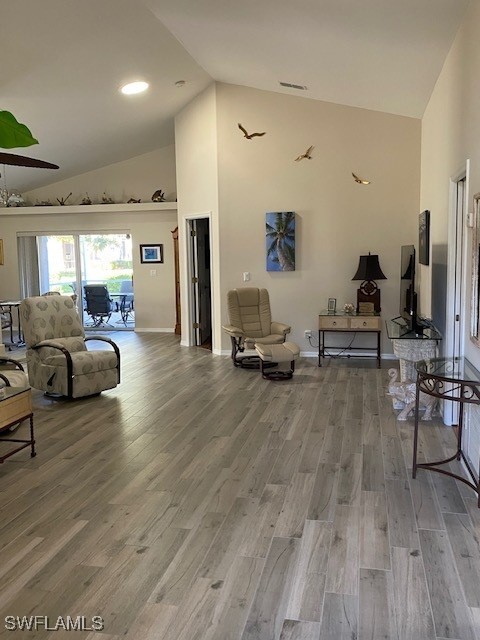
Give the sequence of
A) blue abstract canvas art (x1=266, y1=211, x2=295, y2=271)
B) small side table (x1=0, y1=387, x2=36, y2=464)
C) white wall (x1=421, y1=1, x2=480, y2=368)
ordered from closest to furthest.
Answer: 1. white wall (x1=421, y1=1, x2=480, y2=368)
2. small side table (x1=0, y1=387, x2=36, y2=464)
3. blue abstract canvas art (x1=266, y1=211, x2=295, y2=271)

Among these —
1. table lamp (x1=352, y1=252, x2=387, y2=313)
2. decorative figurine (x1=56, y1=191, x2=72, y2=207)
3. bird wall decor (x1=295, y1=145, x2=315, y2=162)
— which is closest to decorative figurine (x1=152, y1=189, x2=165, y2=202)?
decorative figurine (x1=56, y1=191, x2=72, y2=207)

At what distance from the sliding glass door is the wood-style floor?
18.2ft

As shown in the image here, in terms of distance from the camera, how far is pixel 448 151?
14.9 ft

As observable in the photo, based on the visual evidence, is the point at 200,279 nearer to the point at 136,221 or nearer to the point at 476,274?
the point at 136,221

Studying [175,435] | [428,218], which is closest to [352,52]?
[428,218]

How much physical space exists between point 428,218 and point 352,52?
1.72 meters

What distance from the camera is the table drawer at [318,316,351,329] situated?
6.82 m

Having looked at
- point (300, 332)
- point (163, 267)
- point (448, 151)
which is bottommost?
point (300, 332)

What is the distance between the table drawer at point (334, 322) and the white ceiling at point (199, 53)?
2.61 meters

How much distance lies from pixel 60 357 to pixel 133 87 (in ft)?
11.4

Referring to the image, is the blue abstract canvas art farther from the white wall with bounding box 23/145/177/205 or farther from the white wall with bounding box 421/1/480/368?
the white wall with bounding box 23/145/177/205

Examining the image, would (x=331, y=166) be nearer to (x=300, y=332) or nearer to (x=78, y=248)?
(x=300, y=332)

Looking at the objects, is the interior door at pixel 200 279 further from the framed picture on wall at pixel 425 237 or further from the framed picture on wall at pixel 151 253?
the framed picture on wall at pixel 425 237

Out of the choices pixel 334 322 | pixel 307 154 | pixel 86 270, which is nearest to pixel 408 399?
pixel 334 322
